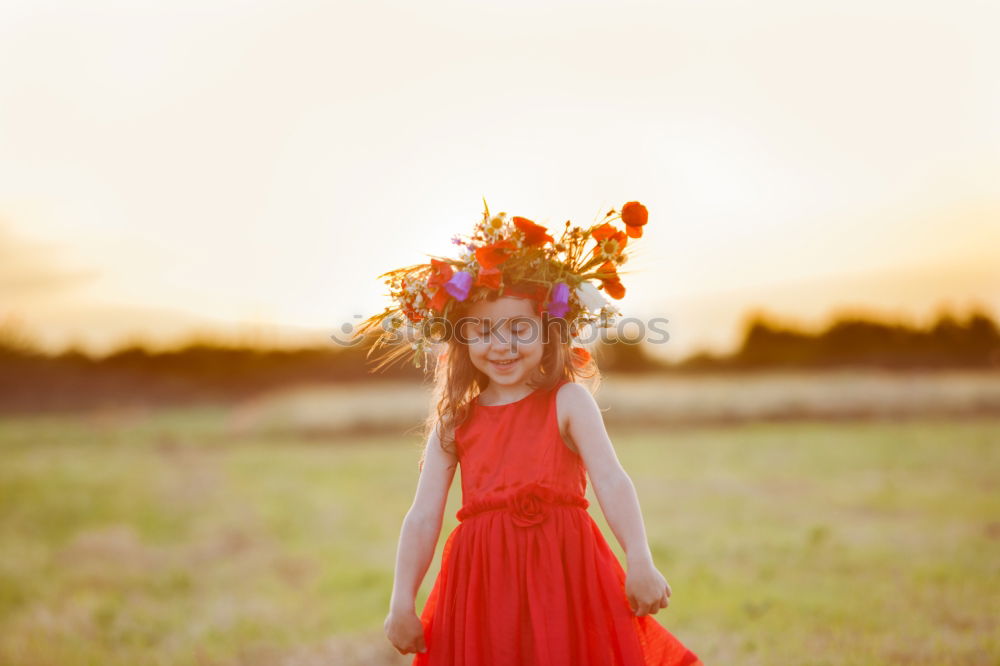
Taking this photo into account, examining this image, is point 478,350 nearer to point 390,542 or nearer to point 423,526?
point 423,526

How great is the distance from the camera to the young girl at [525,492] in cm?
285

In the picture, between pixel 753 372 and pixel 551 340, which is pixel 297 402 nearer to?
pixel 753 372

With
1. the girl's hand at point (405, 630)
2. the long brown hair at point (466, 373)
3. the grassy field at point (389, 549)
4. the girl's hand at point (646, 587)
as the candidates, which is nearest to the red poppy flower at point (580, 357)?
the long brown hair at point (466, 373)

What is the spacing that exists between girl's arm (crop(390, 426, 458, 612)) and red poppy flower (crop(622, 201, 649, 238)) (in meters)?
0.95

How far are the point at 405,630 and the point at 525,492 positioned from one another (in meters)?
0.60

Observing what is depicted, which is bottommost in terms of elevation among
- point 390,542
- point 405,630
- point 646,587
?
point 390,542

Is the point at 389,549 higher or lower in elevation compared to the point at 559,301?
lower

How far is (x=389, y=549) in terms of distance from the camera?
8.53 m

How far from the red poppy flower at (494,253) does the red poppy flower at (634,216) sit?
0.40 m

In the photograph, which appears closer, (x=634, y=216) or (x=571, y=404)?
(x=571, y=404)

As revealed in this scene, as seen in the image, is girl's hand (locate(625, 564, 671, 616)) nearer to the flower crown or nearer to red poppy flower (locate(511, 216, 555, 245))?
the flower crown

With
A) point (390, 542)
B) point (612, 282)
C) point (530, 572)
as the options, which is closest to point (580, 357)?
point (612, 282)

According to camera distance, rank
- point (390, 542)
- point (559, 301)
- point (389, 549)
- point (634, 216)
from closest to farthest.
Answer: point (559, 301)
point (634, 216)
point (389, 549)
point (390, 542)

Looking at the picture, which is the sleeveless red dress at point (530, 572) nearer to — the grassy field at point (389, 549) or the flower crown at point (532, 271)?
the flower crown at point (532, 271)
